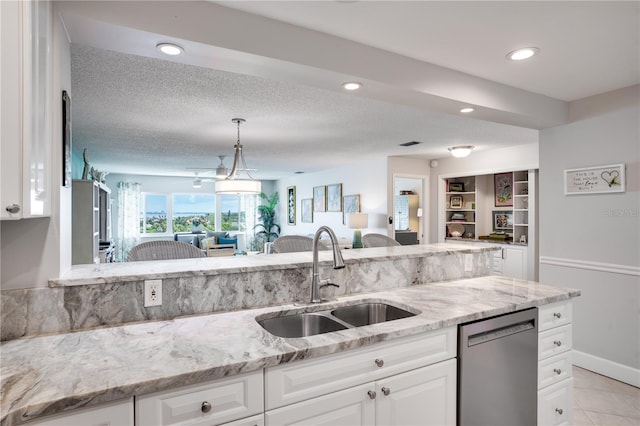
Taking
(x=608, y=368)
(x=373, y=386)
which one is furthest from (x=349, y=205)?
(x=373, y=386)

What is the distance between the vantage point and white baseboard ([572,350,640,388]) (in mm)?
2744

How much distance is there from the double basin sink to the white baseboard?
2.35m

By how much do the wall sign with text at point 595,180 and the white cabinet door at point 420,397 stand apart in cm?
236

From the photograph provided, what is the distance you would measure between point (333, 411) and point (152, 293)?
2.99 feet

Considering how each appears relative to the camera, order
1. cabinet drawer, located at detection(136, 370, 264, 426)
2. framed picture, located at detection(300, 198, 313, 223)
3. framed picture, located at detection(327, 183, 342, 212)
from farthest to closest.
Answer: framed picture, located at detection(300, 198, 313, 223) → framed picture, located at detection(327, 183, 342, 212) → cabinet drawer, located at detection(136, 370, 264, 426)

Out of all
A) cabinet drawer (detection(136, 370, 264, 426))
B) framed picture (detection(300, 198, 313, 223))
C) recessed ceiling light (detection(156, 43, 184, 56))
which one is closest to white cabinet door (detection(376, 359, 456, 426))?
cabinet drawer (detection(136, 370, 264, 426))

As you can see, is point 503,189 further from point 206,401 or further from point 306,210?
point 206,401

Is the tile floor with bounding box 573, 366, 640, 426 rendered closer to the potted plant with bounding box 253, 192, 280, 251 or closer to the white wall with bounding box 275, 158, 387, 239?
the white wall with bounding box 275, 158, 387, 239

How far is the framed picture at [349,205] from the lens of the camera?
22.7 feet

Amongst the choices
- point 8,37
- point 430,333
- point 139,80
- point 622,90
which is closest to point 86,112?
point 139,80

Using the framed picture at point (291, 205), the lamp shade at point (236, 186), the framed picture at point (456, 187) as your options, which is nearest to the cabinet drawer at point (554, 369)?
the lamp shade at point (236, 186)

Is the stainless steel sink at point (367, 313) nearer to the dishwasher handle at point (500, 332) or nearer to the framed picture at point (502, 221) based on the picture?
the dishwasher handle at point (500, 332)

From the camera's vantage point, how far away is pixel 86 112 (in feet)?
11.3

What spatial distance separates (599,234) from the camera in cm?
294
